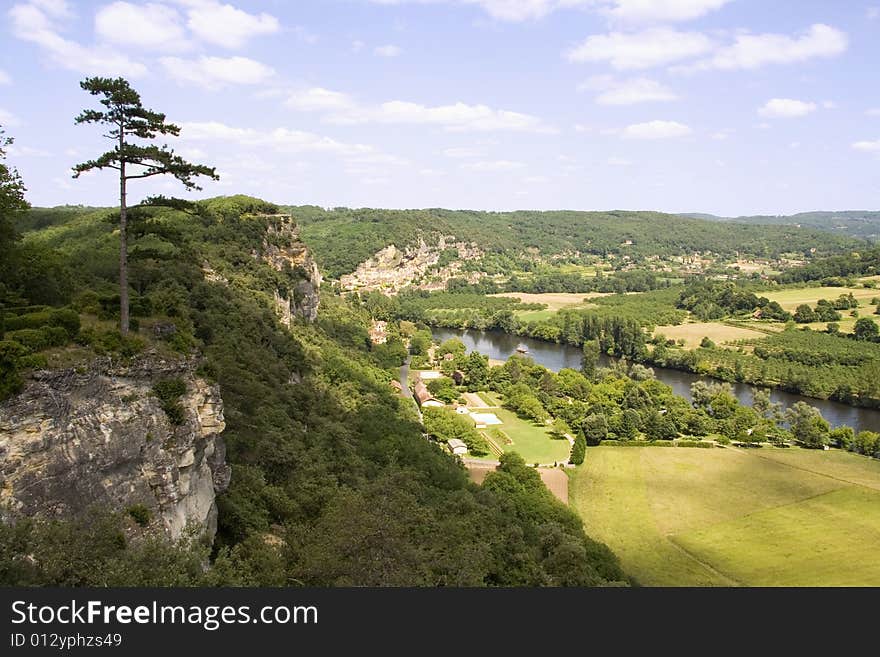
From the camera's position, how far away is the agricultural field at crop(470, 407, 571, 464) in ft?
178

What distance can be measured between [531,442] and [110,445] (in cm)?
4748

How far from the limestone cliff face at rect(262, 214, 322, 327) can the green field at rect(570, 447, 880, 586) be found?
32.8m

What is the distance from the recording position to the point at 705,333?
11738 cm

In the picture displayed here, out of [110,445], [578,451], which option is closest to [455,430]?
[578,451]

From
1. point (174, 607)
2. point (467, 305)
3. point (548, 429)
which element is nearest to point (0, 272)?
point (174, 607)

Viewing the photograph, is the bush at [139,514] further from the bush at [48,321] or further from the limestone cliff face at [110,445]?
the bush at [48,321]

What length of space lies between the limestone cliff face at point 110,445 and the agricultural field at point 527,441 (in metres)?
37.9

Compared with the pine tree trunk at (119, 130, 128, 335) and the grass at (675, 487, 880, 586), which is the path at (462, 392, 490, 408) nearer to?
the grass at (675, 487, 880, 586)

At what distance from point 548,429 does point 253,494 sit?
43.4 m

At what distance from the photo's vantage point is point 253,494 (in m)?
23.1

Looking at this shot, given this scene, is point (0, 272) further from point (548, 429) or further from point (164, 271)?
point (548, 429)

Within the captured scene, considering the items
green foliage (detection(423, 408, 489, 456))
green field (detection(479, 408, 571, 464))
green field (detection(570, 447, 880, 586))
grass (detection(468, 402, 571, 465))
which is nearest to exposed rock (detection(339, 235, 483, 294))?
green field (detection(479, 408, 571, 464))

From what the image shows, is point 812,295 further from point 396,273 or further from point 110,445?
point 110,445

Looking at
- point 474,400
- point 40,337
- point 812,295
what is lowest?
point 474,400
